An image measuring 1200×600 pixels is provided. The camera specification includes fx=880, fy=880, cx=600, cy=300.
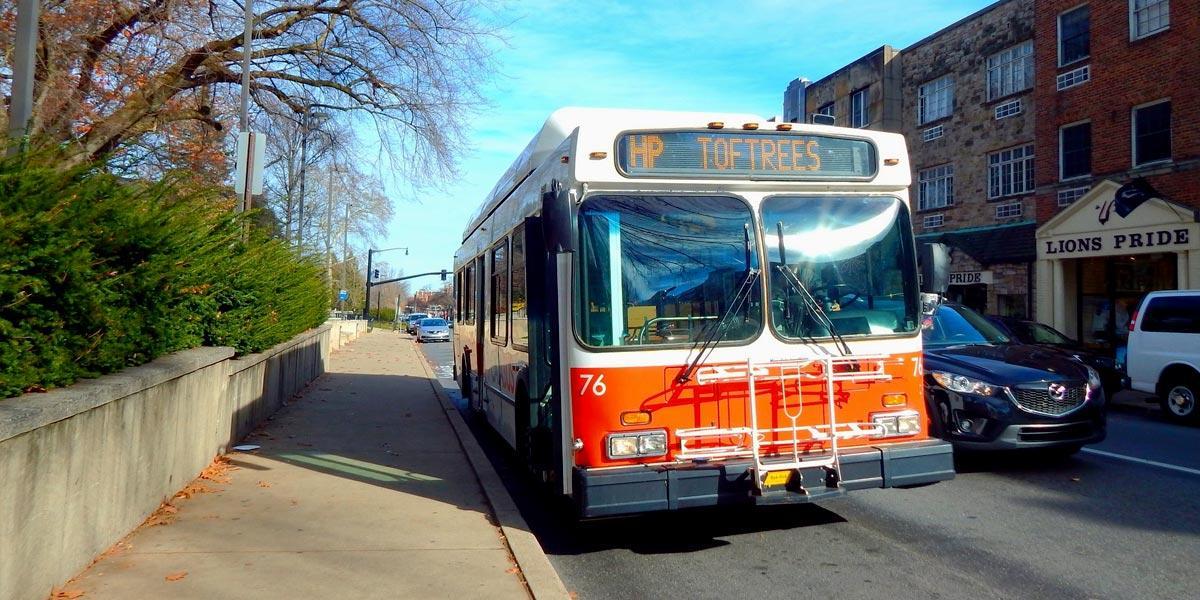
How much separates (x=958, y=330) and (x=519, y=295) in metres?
5.39

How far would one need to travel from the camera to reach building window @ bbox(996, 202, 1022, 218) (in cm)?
2426

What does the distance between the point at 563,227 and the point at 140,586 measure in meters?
3.19

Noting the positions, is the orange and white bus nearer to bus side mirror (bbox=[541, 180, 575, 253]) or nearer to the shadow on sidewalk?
bus side mirror (bbox=[541, 180, 575, 253])

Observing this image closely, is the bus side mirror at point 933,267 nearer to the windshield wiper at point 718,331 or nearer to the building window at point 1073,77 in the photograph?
the windshield wiper at point 718,331

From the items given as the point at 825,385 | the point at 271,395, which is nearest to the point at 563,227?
the point at 825,385

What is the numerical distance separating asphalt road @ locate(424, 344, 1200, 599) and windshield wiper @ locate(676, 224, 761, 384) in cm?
119

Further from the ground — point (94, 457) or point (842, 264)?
point (842, 264)

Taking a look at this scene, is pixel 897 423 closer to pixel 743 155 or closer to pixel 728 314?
pixel 728 314

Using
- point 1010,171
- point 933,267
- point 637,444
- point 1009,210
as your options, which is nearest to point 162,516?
point 637,444

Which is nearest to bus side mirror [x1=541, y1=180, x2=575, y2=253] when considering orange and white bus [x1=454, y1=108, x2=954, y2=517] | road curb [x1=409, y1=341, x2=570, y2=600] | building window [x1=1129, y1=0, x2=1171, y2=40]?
orange and white bus [x1=454, y1=108, x2=954, y2=517]

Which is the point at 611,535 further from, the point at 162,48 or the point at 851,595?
the point at 162,48

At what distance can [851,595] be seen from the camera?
201 inches

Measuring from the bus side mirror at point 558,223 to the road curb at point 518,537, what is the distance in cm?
198

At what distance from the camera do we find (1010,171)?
24688 mm
